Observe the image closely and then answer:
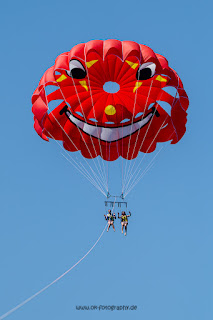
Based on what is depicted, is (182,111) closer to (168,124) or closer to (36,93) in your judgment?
(168,124)

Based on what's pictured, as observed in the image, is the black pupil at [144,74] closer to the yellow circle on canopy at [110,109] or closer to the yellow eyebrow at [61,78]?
the yellow circle on canopy at [110,109]

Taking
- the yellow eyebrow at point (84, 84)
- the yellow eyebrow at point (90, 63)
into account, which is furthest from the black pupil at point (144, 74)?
the yellow eyebrow at point (84, 84)

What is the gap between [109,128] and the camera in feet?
64.0

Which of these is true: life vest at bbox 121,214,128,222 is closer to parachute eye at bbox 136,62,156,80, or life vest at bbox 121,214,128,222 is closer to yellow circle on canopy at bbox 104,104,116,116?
yellow circle on canopy at bbox 104,104,116,116

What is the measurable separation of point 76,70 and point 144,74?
225cm

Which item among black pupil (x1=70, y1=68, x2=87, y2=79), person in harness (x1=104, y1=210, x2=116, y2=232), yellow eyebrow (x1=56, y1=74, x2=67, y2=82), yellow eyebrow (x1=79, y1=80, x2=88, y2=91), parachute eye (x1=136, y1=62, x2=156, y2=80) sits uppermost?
yellow eyebrow (x1=79, y1=80, x2=88, y2=91)

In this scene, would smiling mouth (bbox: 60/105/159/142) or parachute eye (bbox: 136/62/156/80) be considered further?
smiling mouth (bbox: 60/105/159/142)

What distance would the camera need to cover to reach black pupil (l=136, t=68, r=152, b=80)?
17219mm

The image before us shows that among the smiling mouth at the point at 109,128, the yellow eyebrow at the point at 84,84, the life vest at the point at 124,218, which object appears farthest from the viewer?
the smiling mouth at the point at 109,128

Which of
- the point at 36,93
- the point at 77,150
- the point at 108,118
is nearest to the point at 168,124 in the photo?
the point at 108,118

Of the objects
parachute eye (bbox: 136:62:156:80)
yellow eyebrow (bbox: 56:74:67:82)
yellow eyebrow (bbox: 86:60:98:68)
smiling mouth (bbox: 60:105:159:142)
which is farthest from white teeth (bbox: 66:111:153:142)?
yellow eyebrow (bbox: 86:60:98:68)

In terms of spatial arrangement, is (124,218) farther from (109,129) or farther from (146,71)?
(146,71)

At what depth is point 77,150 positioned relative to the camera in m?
19.9

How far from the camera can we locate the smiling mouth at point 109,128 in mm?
19156
